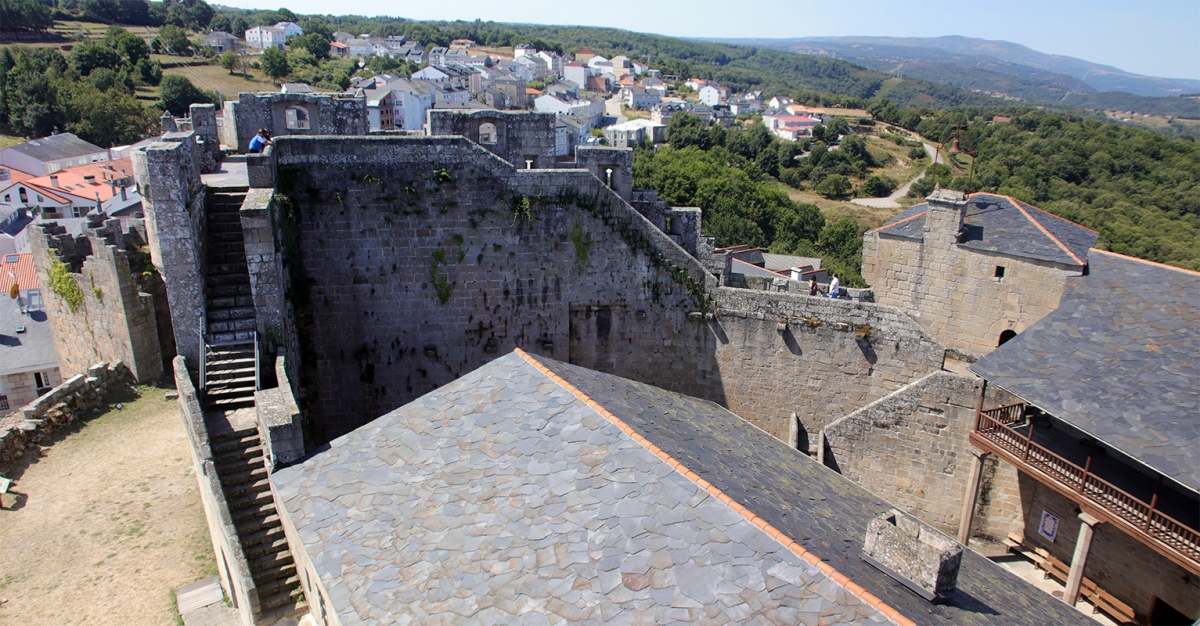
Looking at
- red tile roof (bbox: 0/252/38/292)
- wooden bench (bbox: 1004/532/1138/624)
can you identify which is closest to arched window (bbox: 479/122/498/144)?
wooden bench (bbox: 1004/532/1138/624)

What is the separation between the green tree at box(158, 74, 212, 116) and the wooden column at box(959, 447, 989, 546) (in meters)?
91.5

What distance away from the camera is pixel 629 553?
813 cm

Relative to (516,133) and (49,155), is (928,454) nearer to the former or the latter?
(516,133)

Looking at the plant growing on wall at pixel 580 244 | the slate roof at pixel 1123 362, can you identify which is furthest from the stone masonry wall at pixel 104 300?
the slate roof at pixel 1123 362

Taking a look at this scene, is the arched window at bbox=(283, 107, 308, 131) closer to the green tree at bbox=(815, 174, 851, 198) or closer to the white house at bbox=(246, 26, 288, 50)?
the green tree at bbox=(815, 174, 851, 198)

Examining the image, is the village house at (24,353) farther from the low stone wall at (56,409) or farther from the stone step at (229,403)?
the stone step at (229,403)

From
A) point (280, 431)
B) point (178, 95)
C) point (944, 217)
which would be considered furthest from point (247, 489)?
point (178, 95)

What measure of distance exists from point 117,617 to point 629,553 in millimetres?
8414

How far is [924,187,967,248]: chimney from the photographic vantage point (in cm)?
1706

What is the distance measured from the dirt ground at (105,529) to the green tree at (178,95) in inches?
3252

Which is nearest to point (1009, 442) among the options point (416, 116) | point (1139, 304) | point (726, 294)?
point (1139, 304)

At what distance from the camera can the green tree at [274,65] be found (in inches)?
4402

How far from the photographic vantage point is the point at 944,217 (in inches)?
677

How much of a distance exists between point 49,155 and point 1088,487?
269 feet
